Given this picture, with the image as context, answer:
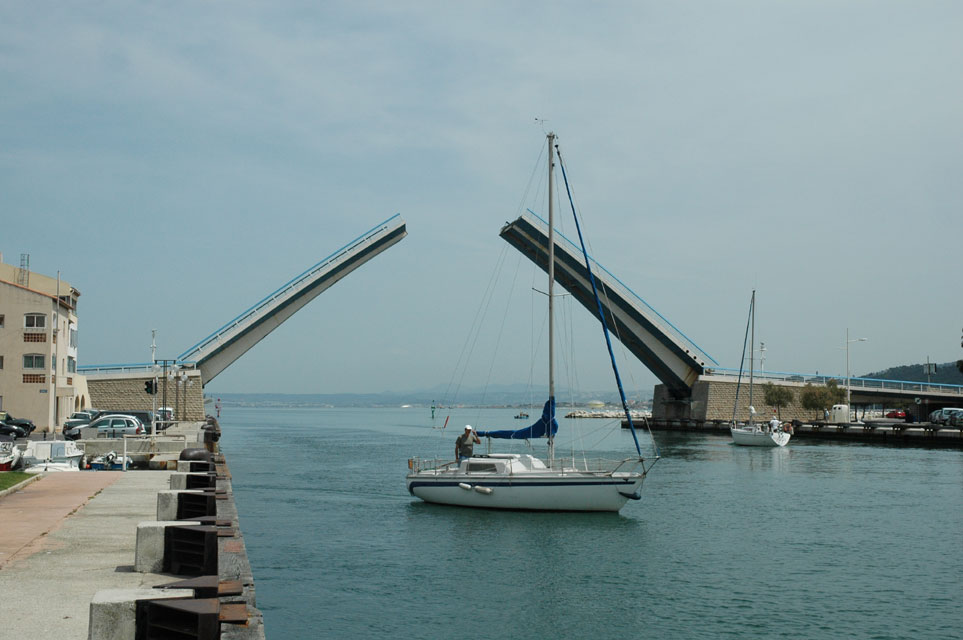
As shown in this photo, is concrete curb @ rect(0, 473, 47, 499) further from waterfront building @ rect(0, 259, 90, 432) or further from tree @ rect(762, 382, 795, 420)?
tree @ rect(762, 382, 795, 420)

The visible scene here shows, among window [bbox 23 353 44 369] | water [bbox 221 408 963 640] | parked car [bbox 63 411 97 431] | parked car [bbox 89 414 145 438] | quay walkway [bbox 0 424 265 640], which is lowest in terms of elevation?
water [bbox 221 408 963 640]

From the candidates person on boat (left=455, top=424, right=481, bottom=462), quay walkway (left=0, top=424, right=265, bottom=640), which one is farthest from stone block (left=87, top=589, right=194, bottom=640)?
person on boat (left=455, top=424, right=481, bottom=462)

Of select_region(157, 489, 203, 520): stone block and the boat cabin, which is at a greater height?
select_region(157, 489, 203, 520): stone block

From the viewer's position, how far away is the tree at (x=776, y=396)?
64.2 meters

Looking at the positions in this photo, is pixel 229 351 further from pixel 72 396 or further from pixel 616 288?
pixel 616 288

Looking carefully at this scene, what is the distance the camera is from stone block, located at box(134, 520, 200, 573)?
310 inches

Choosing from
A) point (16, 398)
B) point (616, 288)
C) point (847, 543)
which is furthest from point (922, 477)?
point (16, 398)

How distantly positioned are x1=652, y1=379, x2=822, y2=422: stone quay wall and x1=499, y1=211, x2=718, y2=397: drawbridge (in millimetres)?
2294

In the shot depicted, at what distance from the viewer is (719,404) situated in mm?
62812

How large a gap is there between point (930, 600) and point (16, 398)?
39.1 meters

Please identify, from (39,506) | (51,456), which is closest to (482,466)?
(51,456)

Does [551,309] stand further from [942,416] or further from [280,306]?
[942,416]

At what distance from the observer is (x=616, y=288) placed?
47.4m

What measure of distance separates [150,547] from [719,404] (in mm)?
58274
